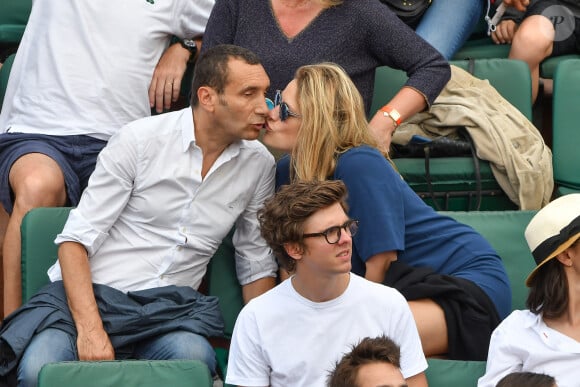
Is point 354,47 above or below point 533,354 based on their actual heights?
above

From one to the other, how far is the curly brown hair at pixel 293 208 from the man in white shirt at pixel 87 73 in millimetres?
1270

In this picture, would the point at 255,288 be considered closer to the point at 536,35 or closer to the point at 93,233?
the point at 93,233

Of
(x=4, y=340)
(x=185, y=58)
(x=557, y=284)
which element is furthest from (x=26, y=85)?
(x=557, y=284)

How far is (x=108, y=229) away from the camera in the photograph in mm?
3645

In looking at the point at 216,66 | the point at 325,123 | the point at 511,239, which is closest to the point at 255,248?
the point at 325,123

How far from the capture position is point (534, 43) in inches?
195

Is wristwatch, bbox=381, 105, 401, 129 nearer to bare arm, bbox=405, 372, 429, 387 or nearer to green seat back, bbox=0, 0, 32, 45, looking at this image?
bare arm, bbox=405, 372, 429, 387

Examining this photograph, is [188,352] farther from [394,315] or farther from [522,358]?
[522,358]

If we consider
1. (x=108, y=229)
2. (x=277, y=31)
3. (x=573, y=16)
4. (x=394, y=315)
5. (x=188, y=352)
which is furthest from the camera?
(x=573, y=16)

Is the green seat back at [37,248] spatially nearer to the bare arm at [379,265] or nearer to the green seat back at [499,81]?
the bare arm at [379,265]

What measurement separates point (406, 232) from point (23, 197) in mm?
1316

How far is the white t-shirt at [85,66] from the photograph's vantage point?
172 inches

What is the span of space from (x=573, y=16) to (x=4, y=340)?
112 inches

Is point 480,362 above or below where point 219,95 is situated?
below
